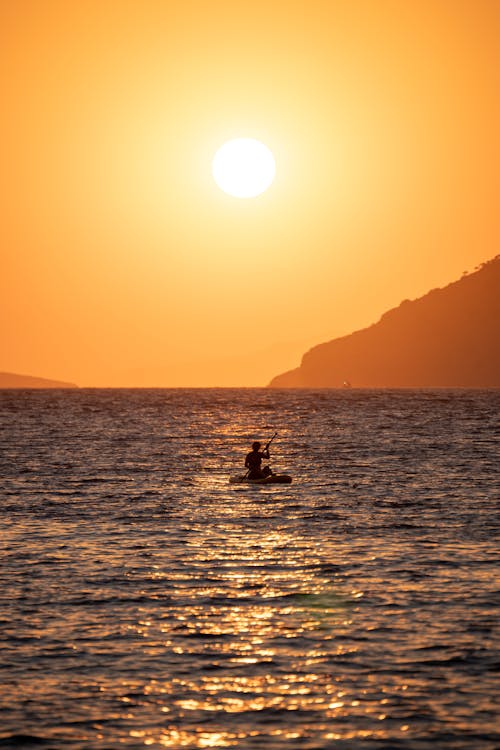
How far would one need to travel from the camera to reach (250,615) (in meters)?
24.3

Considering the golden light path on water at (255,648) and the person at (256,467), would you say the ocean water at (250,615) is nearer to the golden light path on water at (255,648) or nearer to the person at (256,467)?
the golden light path on water at (255,648)

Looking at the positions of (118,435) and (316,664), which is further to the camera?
(118,435)

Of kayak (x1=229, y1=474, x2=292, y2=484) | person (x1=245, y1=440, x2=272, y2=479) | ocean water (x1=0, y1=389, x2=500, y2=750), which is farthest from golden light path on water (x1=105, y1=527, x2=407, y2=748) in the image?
kayak (x1=229, y1=474, x2=292, y2=484)

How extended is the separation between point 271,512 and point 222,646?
20.9m

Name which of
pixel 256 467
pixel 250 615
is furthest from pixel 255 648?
pixel 256 467

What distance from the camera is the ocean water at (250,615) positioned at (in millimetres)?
17438

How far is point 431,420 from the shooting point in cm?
12900

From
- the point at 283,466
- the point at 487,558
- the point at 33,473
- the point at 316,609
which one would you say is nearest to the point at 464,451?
the point at 283,466

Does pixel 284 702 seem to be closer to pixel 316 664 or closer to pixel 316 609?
pixel 316 664

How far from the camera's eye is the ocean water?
17.4 meters

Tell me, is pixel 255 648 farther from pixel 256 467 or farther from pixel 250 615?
pixel 256 467

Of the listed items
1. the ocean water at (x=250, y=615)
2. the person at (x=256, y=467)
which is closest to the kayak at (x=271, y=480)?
the person at (x=256, y=467)

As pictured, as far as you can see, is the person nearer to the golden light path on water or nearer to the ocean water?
the ocean water

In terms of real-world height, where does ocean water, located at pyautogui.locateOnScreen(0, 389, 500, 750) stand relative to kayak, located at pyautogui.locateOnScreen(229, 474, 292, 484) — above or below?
below
